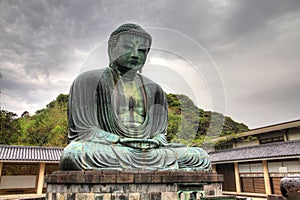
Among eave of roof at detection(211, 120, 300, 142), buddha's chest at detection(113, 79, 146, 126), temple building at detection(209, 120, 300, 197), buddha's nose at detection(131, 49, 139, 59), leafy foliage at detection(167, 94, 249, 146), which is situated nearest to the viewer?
buddha's chest at detection(113, 79, 146, 126)

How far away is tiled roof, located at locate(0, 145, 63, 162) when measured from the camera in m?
14.2

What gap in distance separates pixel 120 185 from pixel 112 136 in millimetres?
1164

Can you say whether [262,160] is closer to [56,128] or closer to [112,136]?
[112,136]

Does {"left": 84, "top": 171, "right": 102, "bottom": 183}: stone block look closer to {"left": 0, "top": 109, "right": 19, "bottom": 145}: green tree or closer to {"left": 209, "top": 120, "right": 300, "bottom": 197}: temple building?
{"left": 209, "top": 120, "right": 300, "bottom": 197}: temple building

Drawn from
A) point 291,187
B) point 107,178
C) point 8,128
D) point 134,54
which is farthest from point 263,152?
point 8,128

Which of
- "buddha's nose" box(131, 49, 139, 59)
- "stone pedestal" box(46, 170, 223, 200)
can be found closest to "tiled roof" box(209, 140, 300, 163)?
"buddha's nose" box(131, 49, 139, 59)

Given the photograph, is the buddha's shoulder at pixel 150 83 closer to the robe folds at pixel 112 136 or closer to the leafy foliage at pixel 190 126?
the robe folds at pixel 112 136

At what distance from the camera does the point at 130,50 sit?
627cm

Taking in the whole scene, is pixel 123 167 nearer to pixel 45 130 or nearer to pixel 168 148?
pixel 168 148

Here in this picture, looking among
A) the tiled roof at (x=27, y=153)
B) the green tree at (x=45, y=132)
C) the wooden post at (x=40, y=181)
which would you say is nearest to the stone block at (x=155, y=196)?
the tiled roof at (x=27, y=153)

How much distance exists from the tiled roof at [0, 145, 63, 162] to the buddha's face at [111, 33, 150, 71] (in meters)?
10.7

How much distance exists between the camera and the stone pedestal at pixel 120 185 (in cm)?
404

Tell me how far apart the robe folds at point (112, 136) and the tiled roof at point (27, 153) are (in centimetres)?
1044

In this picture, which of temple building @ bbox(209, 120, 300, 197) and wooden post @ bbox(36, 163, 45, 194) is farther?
wooden post @ bbox(36, 163, 45, 194)
